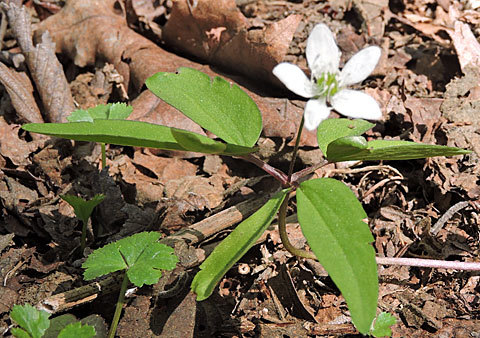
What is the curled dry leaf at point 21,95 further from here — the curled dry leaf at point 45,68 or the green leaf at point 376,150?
the green leaf at point 376,150

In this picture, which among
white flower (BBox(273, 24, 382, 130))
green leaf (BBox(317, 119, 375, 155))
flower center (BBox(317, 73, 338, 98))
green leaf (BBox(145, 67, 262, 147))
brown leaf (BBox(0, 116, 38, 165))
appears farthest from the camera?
brown leaf (BBox(0, 116, 38, 165))

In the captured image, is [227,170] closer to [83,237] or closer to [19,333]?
[83,237]

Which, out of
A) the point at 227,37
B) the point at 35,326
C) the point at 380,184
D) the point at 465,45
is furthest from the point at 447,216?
the point at 35,326

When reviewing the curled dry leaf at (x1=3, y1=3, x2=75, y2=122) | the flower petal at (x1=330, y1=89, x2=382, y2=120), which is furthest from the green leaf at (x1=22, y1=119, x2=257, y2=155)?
the curled dry leaf at (x1=3, y1=3, x2=75, y2=122)

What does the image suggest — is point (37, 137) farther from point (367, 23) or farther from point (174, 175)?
point (367, 23)

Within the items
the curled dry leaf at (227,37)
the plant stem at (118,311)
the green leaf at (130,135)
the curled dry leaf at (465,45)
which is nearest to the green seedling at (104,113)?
the green leaf at (130,135)

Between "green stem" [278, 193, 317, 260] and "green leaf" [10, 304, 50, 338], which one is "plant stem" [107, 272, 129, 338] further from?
"green stem" [278, 193, 317, 260]
